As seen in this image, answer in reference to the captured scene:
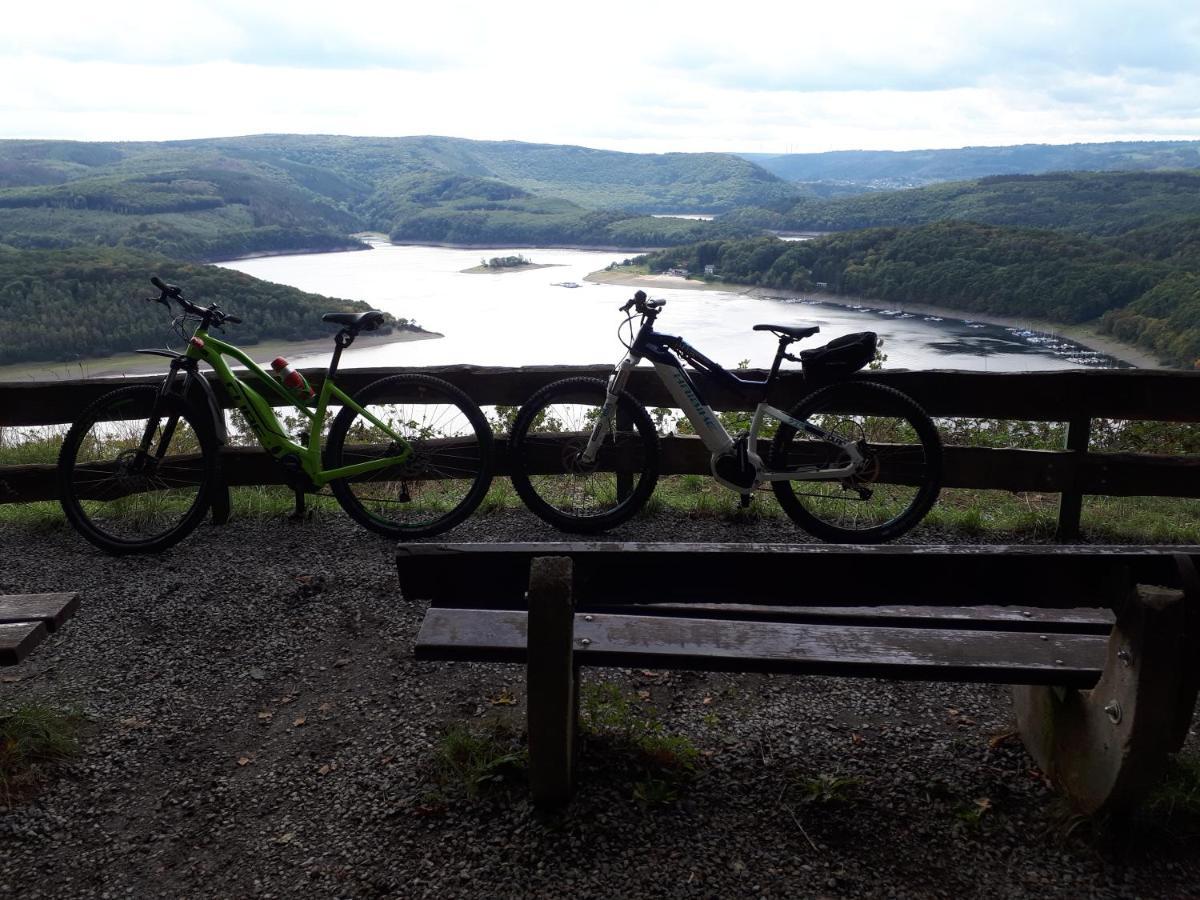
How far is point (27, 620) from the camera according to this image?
8.84ft

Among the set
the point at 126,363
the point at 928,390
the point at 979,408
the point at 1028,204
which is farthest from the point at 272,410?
the point at 1028,204

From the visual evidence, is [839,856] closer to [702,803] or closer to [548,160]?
[702,803]

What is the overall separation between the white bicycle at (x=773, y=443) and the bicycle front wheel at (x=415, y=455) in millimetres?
306

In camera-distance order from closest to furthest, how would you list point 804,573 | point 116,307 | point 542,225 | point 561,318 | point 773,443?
point 804,573, point 773,443, point 116,307, point 561,318, point 542,225

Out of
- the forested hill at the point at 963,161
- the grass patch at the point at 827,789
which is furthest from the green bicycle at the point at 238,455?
the forested hill at the point at 963,161

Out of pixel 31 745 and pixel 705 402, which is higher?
pixel 705 402

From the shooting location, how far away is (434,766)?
278 cm

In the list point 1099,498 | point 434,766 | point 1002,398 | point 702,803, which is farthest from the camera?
point 1099,498

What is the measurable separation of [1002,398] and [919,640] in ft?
9.72

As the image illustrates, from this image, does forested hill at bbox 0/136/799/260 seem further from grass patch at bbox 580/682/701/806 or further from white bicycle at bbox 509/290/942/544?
grass patch at bbox 580/682/701/806

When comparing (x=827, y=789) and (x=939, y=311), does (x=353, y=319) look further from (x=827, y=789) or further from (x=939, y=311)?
(x=939, y=311)

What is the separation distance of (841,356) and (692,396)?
0.80 m

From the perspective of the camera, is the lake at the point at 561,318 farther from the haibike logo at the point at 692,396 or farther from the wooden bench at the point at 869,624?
the wooden bench at the point at 869,624

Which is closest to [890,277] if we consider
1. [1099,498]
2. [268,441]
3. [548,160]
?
[1099,498]
